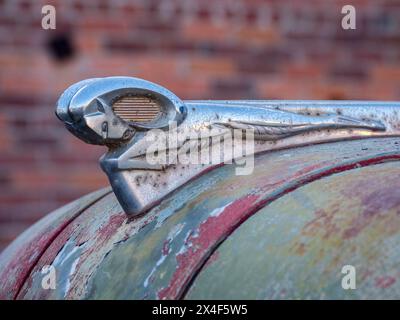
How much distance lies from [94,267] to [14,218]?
7.93 ft

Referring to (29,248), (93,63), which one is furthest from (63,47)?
(29,248)

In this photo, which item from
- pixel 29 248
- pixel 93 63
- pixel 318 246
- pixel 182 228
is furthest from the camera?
pixel 93 63

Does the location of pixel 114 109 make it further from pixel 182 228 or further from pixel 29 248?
pixel 29 248

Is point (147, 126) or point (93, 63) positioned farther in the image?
point (93, 63)

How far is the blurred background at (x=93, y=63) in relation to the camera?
12.2 ft

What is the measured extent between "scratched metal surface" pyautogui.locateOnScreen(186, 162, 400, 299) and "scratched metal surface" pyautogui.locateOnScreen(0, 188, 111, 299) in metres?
0.53

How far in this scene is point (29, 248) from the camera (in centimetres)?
178

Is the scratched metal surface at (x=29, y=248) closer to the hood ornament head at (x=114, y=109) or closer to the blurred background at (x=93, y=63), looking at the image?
the hood ornament head at (x=114, y=109)

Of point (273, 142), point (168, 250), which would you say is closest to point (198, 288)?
point (168, 250)

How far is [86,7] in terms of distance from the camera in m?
3.73

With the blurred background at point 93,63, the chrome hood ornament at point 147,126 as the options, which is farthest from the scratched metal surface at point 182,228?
the blurred background at point 93,63

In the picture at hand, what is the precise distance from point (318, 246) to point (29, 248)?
2.48 feet

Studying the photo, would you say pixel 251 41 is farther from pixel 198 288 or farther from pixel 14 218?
pixel 198 288

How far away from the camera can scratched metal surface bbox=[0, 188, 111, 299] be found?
1668 mm
